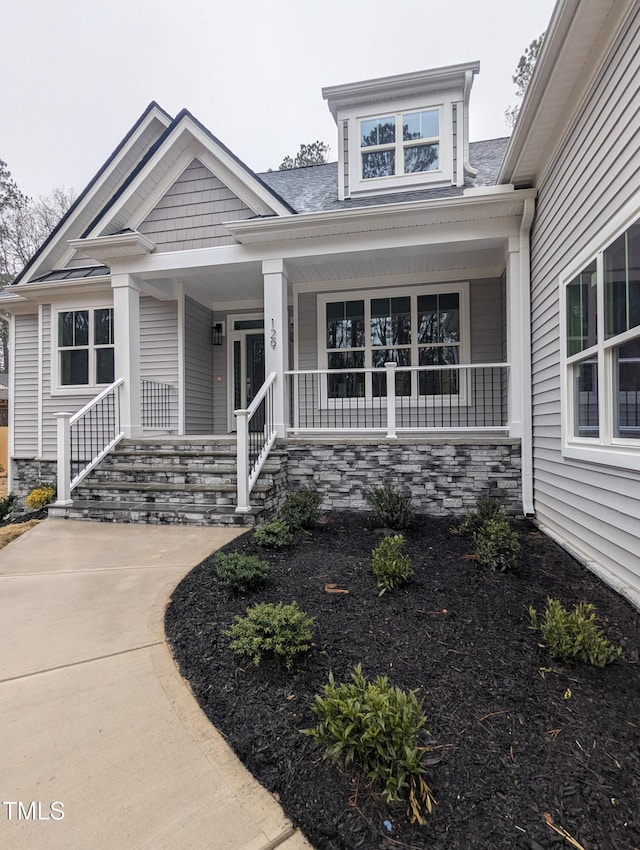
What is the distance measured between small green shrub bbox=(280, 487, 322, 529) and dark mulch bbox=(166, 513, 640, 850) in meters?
1.26

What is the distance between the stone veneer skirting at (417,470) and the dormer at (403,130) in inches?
170

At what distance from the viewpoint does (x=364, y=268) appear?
7254 mm

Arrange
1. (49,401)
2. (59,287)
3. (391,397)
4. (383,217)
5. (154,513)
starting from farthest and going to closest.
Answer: (49,401)
(59,287)
(391,397)
(383,217)
(154,513)

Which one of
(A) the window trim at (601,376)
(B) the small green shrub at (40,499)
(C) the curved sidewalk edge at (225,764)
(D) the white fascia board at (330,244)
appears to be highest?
(D) the white fascia board at (330,244)

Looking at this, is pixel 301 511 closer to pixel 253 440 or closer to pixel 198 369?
pixel 253 440

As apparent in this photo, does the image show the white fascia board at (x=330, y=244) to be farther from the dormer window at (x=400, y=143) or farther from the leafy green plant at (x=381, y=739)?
the leafy green plant at (x=381, y=739)

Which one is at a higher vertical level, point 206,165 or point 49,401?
point 206,165

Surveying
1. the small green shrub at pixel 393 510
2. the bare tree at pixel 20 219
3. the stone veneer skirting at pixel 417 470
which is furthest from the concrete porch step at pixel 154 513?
the bare tree at pixel 20 219

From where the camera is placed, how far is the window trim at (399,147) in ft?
23.3

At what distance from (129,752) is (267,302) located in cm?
553

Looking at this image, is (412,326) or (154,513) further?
(412,326)

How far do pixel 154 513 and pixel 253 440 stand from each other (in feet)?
4.99

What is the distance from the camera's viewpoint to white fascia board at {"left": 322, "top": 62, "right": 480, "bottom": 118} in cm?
686

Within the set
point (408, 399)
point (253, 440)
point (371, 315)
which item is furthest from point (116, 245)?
point (408, 399)
